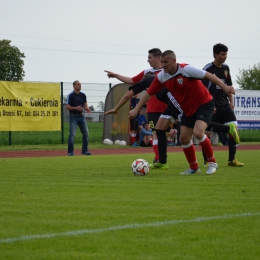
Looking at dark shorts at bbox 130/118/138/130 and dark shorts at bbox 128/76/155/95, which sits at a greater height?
dark shorts at bbox 128/76/155/95

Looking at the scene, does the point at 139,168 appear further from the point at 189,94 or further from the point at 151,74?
the point at 151,74

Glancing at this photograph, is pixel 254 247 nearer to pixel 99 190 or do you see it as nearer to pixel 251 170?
pixel 99 190

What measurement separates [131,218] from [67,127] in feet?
61.7

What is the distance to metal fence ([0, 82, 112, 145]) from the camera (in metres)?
25.1

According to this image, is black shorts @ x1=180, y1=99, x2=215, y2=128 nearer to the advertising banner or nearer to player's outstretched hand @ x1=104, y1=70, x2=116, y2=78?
player's outstretched hand @ x1=104, y1=70, x2=116, y2=78

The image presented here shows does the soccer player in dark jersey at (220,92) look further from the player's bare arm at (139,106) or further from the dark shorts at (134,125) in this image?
the dark shorts at (134,125)

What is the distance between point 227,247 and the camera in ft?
15.1

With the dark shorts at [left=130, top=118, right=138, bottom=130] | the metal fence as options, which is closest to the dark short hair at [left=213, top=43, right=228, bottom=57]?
the metal fence

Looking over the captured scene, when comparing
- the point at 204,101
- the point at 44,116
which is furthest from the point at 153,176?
the point at 44,116

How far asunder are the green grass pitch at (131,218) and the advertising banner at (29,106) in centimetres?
1428

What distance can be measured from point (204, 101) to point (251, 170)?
2.07m

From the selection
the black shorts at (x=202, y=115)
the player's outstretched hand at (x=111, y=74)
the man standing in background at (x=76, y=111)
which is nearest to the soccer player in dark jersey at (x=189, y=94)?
the black shorts at (x=202, y=115)

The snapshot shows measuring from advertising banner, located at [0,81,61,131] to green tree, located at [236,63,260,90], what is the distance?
Result: 5674 centimetres

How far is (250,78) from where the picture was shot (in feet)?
262
